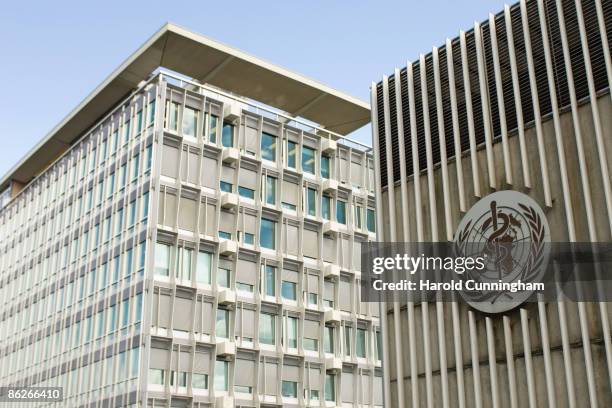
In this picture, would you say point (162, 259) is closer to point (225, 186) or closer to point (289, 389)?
point (225, 186)

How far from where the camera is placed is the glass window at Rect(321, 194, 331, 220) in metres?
50.3

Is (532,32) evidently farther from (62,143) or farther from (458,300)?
(62,143)

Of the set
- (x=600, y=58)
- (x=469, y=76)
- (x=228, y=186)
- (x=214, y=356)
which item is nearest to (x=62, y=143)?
(x=228, y=186)

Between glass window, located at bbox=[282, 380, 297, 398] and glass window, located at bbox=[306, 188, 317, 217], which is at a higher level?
glass window, located at bbox=[306, 188, 317, 217]

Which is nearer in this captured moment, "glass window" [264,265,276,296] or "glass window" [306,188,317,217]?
"glass window" [264,265,276,296]

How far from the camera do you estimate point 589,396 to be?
19484 millimetres

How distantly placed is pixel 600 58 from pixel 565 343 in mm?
7637

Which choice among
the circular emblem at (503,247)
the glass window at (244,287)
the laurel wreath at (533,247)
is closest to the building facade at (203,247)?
the glass window at (244,287)

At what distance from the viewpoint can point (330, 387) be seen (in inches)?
1847

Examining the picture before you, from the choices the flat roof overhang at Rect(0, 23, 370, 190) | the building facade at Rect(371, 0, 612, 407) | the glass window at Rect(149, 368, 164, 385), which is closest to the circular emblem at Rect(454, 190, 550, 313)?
the building facade at Rect(371, 0, 612, 407)

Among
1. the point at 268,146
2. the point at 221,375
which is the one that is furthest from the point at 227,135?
the point at 221,375

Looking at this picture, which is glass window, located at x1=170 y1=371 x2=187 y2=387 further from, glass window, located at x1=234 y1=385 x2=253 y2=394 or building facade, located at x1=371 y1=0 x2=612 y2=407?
building facade, located at x1=371 y1=0 x2=612 y2=407

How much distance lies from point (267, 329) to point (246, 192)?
813 cm

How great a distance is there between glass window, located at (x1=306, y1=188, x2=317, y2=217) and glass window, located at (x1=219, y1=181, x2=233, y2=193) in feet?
18.7
